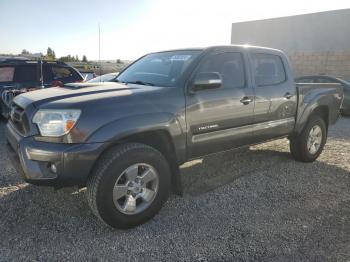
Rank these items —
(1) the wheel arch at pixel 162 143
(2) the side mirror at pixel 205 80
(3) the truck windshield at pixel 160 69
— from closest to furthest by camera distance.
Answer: (1) the wheel arch at pixel 162 143
(2) the side mirror at pixel 205 80
(3) the truck windshield at pixel 160 69

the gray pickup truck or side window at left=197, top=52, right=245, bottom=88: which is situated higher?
side window at left=197, top=52, right=245, bottom=88

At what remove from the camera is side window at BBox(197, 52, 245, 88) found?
13.3ft

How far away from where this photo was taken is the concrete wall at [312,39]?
54.5 ft

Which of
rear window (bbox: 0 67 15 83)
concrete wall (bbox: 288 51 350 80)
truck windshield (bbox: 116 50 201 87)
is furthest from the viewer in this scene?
concrete wall (bbox: 288 51 350 80)

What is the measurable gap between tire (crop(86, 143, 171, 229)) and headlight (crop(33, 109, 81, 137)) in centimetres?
43

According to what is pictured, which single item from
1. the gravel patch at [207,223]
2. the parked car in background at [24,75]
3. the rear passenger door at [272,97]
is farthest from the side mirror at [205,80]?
the parked car in background at [24,75]

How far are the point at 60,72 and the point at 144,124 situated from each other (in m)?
6.51

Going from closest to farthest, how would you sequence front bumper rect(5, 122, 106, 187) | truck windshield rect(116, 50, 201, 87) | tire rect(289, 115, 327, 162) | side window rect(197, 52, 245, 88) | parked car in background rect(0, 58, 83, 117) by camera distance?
front bumper rect(5, 122, 106, 187)
truck windshield rect(116, 50, 201, 87)
side window rect(197, 52, 245, 88)
tire rect(289, 115, 327, 162)
parked car in background rect(0, 58, 83, 117)

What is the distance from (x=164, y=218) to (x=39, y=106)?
5.47 feet

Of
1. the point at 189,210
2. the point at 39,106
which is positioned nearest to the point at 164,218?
the point at 189,210

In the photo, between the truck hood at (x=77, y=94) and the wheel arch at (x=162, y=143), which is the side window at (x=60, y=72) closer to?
the truck hood at (x=77, y=94)

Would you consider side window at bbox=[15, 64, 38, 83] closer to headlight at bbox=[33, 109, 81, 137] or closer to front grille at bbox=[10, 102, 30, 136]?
front grille at bbox=[10, 102, 30, 136]

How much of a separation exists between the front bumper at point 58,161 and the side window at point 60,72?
6.23 metres

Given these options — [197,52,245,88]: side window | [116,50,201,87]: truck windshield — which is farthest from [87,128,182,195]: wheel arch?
[197,52,245,88]: side window
